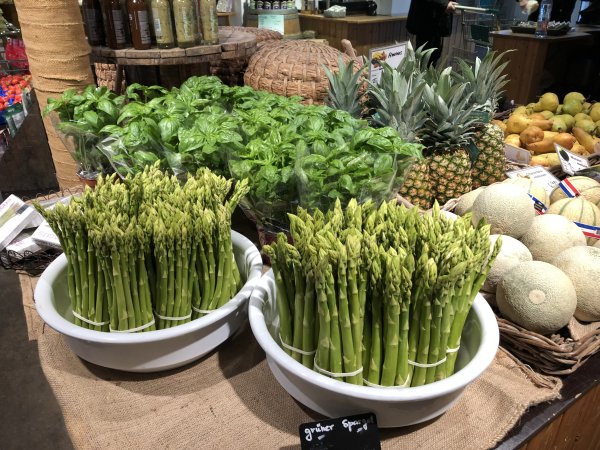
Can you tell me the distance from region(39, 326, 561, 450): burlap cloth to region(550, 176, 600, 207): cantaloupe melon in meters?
0.86

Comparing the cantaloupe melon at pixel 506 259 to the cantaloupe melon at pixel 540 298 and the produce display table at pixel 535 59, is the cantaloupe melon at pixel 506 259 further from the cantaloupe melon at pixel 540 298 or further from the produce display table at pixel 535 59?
the produce display table at pixel 535 59

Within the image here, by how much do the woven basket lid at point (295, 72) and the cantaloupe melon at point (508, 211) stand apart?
3.38 feet

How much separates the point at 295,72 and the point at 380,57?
1.37 feet

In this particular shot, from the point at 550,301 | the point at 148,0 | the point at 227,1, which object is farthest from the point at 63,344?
the point at 227,1

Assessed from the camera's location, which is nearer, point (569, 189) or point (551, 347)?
point (551, 347)

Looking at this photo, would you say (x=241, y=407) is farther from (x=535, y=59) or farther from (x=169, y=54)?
(x=535, y=59)

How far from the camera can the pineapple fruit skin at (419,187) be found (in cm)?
186

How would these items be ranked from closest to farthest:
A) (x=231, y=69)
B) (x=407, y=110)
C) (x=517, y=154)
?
(x=407, y=110)
(x=517, y=154)
(x=231, y=69)

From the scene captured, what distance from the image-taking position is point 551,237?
55.0 inches

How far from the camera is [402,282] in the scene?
772 mm

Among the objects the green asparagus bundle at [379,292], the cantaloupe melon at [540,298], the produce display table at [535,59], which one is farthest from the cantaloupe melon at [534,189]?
the produce display table at [535,59]

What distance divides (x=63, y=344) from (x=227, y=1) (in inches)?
257

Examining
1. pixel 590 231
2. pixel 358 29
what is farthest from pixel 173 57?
pixel 358 29

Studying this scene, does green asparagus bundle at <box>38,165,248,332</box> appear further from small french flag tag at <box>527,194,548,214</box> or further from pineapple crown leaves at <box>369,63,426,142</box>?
small french flag tag at <box>527,194,548,214</box>
